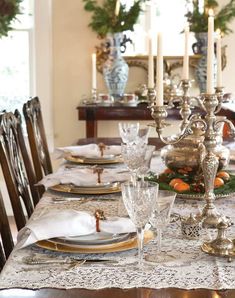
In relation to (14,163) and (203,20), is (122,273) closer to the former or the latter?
(14,163)

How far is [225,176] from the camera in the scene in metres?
2.15

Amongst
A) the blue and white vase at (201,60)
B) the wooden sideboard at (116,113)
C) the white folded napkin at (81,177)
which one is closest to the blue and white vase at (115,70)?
the wooden sideboard at (116,113)

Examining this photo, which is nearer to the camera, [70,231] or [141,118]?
[70,231]

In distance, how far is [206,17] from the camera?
4941 millimetres

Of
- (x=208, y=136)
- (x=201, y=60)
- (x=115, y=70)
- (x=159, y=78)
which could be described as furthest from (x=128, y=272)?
(x=201, y=60)

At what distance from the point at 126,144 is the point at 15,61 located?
3.18 m

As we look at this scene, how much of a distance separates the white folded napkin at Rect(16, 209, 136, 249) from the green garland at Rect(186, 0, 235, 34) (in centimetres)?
357

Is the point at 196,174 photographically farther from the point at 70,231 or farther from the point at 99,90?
the point at 99,90

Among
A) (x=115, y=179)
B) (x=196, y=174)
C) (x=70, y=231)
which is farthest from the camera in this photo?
(x=115, y=179)

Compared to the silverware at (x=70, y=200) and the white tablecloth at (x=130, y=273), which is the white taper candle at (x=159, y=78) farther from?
the silverware at (x=70, y=200)

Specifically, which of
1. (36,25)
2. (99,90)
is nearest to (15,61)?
(36,25)

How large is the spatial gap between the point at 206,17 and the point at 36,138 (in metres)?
2.43

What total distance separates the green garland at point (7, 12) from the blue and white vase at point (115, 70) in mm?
770

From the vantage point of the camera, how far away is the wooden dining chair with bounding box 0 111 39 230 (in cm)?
234
